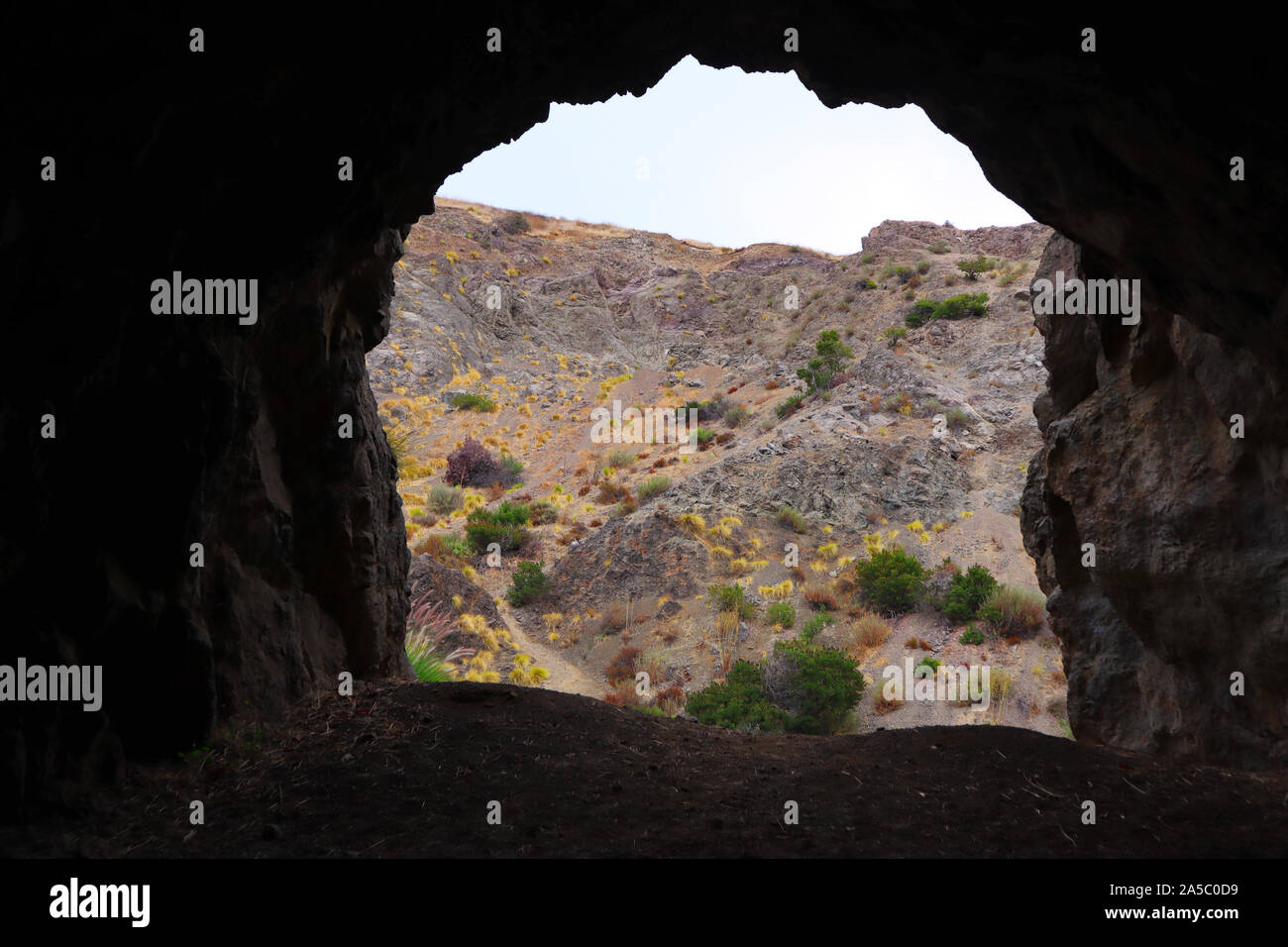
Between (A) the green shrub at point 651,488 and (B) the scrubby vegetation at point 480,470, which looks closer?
(A) the green shrub at point 651,488

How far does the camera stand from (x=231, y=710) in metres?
4.92

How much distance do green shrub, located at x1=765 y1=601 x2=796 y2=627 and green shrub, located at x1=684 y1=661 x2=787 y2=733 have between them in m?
2.07

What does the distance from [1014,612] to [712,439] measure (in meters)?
11.8

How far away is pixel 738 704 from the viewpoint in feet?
45.3

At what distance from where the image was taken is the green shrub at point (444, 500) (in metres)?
22.8

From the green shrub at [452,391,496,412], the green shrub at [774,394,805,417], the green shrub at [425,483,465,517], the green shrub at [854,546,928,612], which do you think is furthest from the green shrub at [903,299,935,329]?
the green shrub at [425,483,465,517]

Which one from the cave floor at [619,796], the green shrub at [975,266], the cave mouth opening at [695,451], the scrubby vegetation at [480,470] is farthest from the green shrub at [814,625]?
the green shrub at [975,266]

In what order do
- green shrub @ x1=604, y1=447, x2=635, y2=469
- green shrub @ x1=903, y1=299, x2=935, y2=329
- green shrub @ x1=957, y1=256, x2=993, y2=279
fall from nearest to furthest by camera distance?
1. green shrub @ x1=604, y1=447, x2=635, y2=469
2. green shrub @ x1=903, y1=299, x2=935, y2=329
3. green shrub @ x1=957, y1=256, x2=993, y2=279

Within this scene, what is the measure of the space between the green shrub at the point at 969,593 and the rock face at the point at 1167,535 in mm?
9257

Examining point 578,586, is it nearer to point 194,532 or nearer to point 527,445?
point 527,445

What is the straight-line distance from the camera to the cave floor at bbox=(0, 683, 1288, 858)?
3.71 metres

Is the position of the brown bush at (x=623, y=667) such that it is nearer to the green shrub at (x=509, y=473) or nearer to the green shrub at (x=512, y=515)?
the green shrub at (x=512, y=515)

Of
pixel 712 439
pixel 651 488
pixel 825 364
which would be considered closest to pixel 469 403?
pixel 712 439

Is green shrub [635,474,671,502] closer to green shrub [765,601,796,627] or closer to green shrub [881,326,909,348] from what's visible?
green shrub [765,601,796,627]
